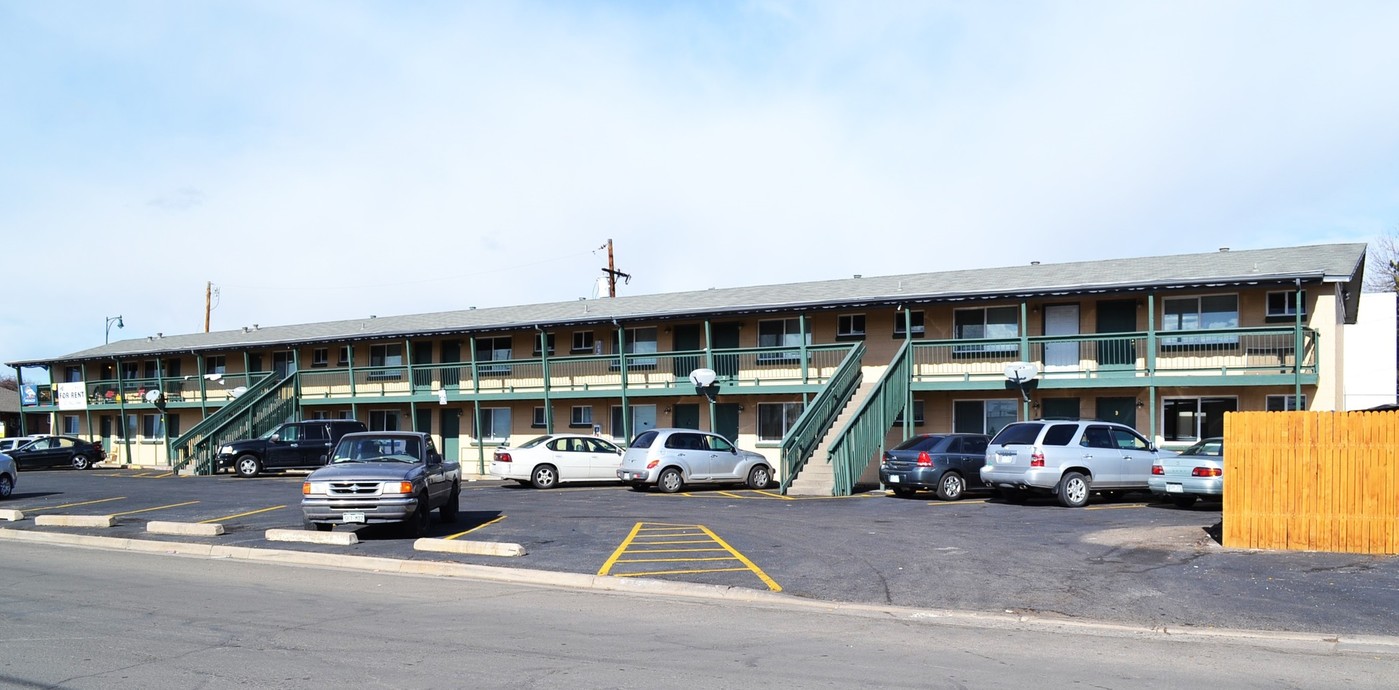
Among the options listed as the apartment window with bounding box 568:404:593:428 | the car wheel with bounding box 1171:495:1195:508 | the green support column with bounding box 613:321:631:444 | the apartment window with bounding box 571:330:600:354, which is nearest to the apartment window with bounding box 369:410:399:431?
the apartment window with bounding box 568:404:593:428

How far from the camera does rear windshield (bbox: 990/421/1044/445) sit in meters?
19.7

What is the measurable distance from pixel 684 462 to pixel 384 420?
18013mm

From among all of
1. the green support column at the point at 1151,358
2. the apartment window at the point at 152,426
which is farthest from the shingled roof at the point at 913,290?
the apartment window at the point at 152,426

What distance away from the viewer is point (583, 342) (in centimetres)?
3441

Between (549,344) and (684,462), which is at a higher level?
(549,344)

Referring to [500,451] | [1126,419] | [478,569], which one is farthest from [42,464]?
[1126,419]

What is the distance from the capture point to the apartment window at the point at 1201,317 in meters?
24.9

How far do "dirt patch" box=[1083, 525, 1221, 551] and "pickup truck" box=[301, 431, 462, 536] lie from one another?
31.4 feet

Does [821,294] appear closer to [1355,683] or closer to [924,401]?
[924,401]

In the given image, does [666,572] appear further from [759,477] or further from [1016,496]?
[759,477]

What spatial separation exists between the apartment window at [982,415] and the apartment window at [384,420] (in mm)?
20339

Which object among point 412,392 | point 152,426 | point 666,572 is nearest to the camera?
point 666,572

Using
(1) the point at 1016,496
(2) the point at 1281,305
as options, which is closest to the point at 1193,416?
(2) the point at 1281,305

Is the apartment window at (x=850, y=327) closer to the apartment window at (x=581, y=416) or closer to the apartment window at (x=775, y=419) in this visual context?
the apartment window at (x=775, y=419)
